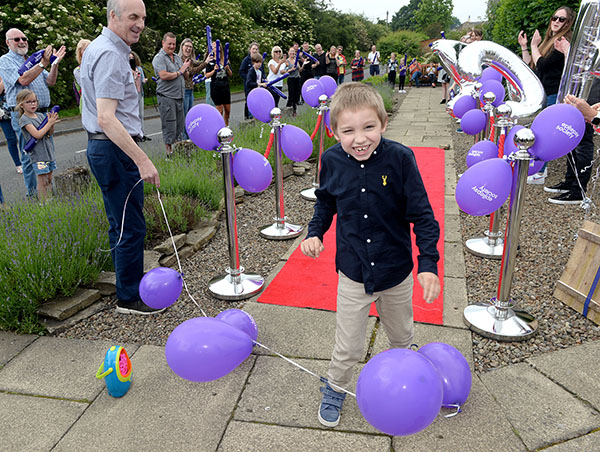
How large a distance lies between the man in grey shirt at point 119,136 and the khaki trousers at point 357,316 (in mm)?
1561

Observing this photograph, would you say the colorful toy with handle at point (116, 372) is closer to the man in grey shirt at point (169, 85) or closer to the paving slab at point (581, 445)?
the paving slab at point (581, 445)

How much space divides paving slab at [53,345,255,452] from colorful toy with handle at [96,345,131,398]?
0.06 metres

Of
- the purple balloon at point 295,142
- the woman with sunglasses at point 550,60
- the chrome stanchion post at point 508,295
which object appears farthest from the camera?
the woman with sunglasses at point 550,60

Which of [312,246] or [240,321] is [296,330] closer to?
[240,321]

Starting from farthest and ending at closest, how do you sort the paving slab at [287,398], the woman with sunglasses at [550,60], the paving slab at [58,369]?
1. the woman with sunglasses at [550,60]
2. the paving slab at [58,369]
3. the paving slab at [287,398]

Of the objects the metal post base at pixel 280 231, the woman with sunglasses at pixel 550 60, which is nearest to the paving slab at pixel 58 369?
the metal post base at pixel 280 231

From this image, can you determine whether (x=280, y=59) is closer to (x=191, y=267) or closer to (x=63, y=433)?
(x=191, y=267)

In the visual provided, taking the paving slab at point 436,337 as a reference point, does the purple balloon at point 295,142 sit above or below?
above

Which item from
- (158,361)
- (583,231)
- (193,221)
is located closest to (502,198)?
(583,231)

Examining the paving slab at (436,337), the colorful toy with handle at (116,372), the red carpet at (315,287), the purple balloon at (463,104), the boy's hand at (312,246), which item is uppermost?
the purple balloon at (463,104)

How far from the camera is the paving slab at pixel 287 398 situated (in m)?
2.35

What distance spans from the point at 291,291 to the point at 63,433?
193 centimetres

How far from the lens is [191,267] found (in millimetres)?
4324

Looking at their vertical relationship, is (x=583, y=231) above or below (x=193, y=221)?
above
